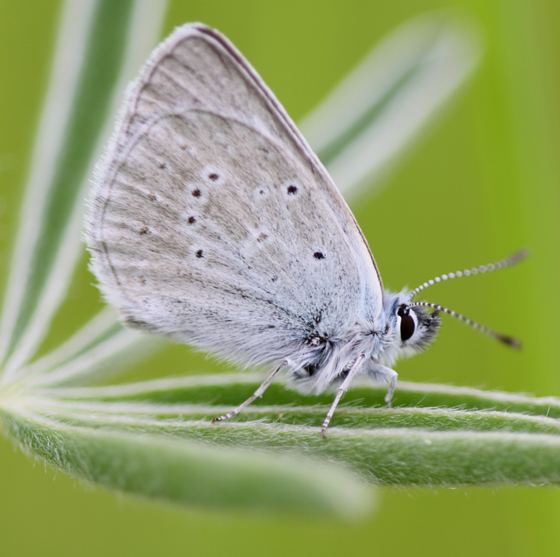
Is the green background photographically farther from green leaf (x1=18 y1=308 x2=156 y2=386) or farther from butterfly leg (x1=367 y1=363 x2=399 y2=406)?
butterfly leg (x1=367 y1=363 x2=399 y2=406)

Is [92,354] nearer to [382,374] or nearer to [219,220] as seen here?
[219,220]

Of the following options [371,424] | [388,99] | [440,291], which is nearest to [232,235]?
[371,424]

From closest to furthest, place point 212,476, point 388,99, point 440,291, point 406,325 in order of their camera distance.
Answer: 1. point 212,476
2. point 406,325
3. point 388,99
4. point 440,291

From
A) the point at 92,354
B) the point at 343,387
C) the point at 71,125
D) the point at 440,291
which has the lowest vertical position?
the point at 92,354

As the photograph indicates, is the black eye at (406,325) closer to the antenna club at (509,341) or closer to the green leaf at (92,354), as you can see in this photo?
the antenna club at (509,341)

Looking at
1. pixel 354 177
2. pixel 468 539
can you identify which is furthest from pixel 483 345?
pixel 354 177

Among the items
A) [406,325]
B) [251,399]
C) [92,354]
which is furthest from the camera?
[406,325]

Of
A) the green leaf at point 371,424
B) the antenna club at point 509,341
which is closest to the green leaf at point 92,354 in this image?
the green leaf at point 371,424
